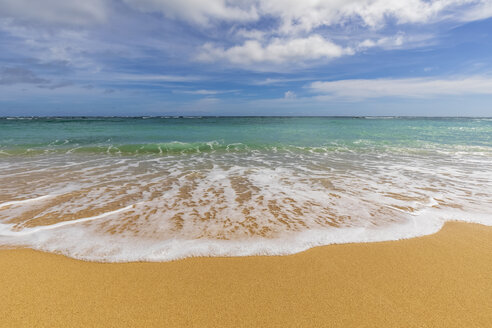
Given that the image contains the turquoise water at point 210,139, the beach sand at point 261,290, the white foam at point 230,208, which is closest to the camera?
the beach sand at point 261,290

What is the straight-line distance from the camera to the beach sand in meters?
2.21

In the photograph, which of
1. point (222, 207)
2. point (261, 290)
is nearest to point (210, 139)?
point (222, 207)

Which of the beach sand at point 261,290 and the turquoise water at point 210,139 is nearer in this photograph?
the beach sand at point 261,290

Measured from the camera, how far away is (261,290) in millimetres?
2578

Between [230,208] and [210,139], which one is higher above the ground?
[210,139]

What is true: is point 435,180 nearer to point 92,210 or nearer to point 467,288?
point 467,288

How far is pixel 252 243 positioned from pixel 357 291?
1.48 meters

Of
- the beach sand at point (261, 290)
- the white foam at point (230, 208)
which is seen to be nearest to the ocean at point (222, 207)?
the white foam at point (230, 208)

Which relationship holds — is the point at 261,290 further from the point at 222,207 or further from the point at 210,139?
the point at 210,139

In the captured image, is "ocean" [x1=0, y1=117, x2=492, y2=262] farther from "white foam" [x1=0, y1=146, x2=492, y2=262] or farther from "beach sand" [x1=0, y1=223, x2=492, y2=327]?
"beach sand" [x1=0, y1=223, x2=492, y2=327]

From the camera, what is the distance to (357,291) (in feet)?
8.46

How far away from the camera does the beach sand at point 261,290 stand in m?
2.21

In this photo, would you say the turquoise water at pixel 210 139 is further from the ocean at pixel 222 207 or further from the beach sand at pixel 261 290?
the beach sand at pixel 261 290

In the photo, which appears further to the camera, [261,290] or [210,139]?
[210,139]
